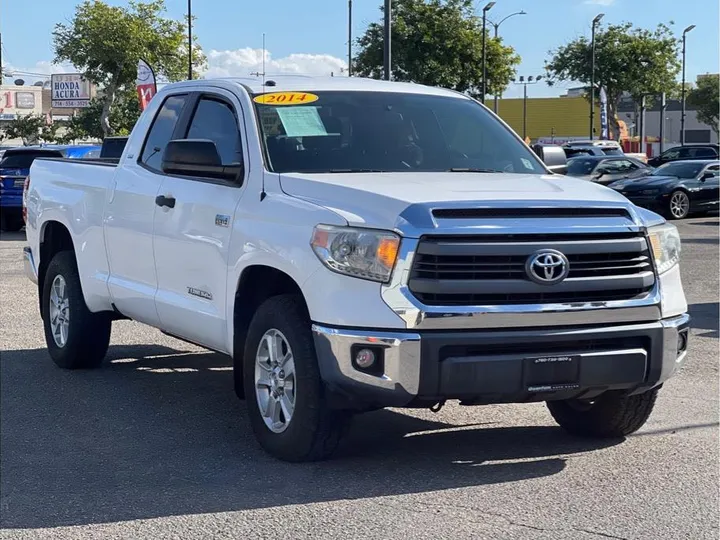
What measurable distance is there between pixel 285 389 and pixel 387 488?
0.74 meters

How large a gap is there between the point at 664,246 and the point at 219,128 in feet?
8.97

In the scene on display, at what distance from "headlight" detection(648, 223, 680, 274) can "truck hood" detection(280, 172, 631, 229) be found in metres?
0.22

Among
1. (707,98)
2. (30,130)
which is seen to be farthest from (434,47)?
(707,98)

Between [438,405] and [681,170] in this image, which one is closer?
[438,405]

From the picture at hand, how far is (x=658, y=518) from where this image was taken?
15.7 feet

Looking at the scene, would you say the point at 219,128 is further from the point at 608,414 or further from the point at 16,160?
the point at 16,160

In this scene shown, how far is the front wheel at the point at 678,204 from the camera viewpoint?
2538 cm

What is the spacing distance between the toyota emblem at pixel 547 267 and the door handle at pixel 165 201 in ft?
8.07

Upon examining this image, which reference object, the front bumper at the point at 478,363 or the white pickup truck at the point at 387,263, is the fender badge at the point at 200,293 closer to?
the white pickup truck at the point at 387,263

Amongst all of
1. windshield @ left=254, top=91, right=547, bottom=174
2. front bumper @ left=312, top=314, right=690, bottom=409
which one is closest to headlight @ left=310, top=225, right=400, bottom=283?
front bumper @ left=312, top=314, right=690, bottom=409

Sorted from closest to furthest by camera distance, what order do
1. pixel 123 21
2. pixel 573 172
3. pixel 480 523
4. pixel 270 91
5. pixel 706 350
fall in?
pixel 480 523
pixel 270 91
pixel 706 350
pixel 573 172
pixel 123 21

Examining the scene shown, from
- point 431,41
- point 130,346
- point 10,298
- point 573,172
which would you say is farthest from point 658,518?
point 431,41

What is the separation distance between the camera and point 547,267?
505 cm

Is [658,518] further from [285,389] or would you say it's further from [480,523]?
[285,389]
